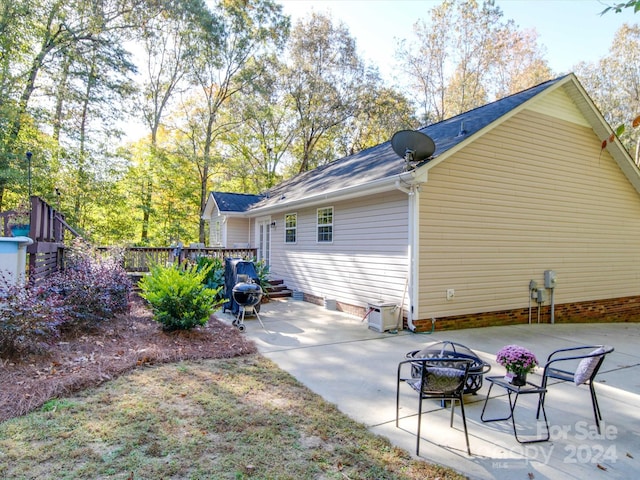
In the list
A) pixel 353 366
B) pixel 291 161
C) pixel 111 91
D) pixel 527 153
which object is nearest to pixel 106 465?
pixel 353 366

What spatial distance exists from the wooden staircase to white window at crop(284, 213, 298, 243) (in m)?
1.31

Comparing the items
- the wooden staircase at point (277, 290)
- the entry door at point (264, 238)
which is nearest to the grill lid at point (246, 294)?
the wooden staircase at point (277, 290)

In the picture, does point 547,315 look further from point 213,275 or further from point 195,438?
point 195,438

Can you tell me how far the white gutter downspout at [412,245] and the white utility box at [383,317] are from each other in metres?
0.27

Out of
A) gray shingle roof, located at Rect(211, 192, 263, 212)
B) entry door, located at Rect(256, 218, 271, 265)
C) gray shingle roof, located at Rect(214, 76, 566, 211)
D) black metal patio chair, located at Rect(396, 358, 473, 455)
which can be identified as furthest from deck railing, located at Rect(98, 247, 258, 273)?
black metal patio chair, located at Rect(396, 358, 473, 455)

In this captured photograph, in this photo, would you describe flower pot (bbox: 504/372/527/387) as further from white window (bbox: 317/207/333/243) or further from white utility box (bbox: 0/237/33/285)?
white window (bbox: 317/207/333/243)

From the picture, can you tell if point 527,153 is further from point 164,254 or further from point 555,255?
point 164,254

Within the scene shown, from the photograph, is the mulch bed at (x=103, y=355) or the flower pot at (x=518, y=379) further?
the mulch bed at (x=103, y=355)

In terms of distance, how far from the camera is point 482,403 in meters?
3.59

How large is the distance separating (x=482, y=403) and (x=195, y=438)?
8.76ft

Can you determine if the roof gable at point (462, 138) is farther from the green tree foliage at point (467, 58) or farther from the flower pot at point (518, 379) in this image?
the green tree foliage at point (467, 58)

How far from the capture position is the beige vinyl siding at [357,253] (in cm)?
702

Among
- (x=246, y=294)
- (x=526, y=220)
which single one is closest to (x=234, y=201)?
(x=246, y=294)

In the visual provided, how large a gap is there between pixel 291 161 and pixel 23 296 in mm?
22293
